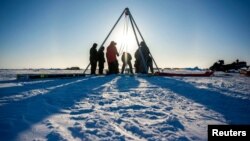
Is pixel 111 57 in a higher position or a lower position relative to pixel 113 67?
higher

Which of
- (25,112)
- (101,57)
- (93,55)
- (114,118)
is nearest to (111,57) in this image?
(101,57)

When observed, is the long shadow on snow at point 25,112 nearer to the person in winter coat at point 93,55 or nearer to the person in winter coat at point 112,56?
the person in winter coat at point 93,55

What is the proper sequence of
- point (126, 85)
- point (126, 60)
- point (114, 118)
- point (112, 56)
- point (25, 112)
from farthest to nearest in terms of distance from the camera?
point (126, 60) → point (112, 56) → point (126, 85) → point (25, 112) → point (114, 118)

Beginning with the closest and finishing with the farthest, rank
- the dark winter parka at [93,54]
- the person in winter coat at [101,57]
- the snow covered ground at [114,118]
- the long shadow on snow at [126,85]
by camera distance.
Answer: the snow covered ground at [114,118], the long shadow on snow at [126,85], the dark winter parka at [93,54], the person in winter coat at [101,57]

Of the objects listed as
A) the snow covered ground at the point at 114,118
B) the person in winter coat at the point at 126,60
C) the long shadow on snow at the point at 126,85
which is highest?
the person in winter coat at the point at 126,60

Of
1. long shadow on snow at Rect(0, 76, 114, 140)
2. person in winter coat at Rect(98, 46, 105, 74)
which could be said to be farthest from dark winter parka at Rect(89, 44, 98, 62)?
long shadow on snow at Rect(0, 76, 114, 140)

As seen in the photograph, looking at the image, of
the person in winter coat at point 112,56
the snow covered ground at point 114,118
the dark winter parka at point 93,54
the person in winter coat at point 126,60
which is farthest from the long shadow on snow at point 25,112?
the person in winter coat at point 126,60

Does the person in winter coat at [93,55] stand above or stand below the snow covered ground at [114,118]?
above

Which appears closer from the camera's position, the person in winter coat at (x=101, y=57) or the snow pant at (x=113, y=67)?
the person in winter coat at (x=101, y=57)

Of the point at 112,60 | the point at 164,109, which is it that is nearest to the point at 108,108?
the point at 164,109

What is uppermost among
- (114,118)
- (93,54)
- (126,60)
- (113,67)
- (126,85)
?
(93,54)

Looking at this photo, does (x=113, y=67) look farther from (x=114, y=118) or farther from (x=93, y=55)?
(x=114, y=118)

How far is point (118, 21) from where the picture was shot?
40.3 ft

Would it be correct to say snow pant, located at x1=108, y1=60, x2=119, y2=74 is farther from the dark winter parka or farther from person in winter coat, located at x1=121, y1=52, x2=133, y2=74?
person in winter coat, located at x1=121, y1=52, x2=133, y2=74
